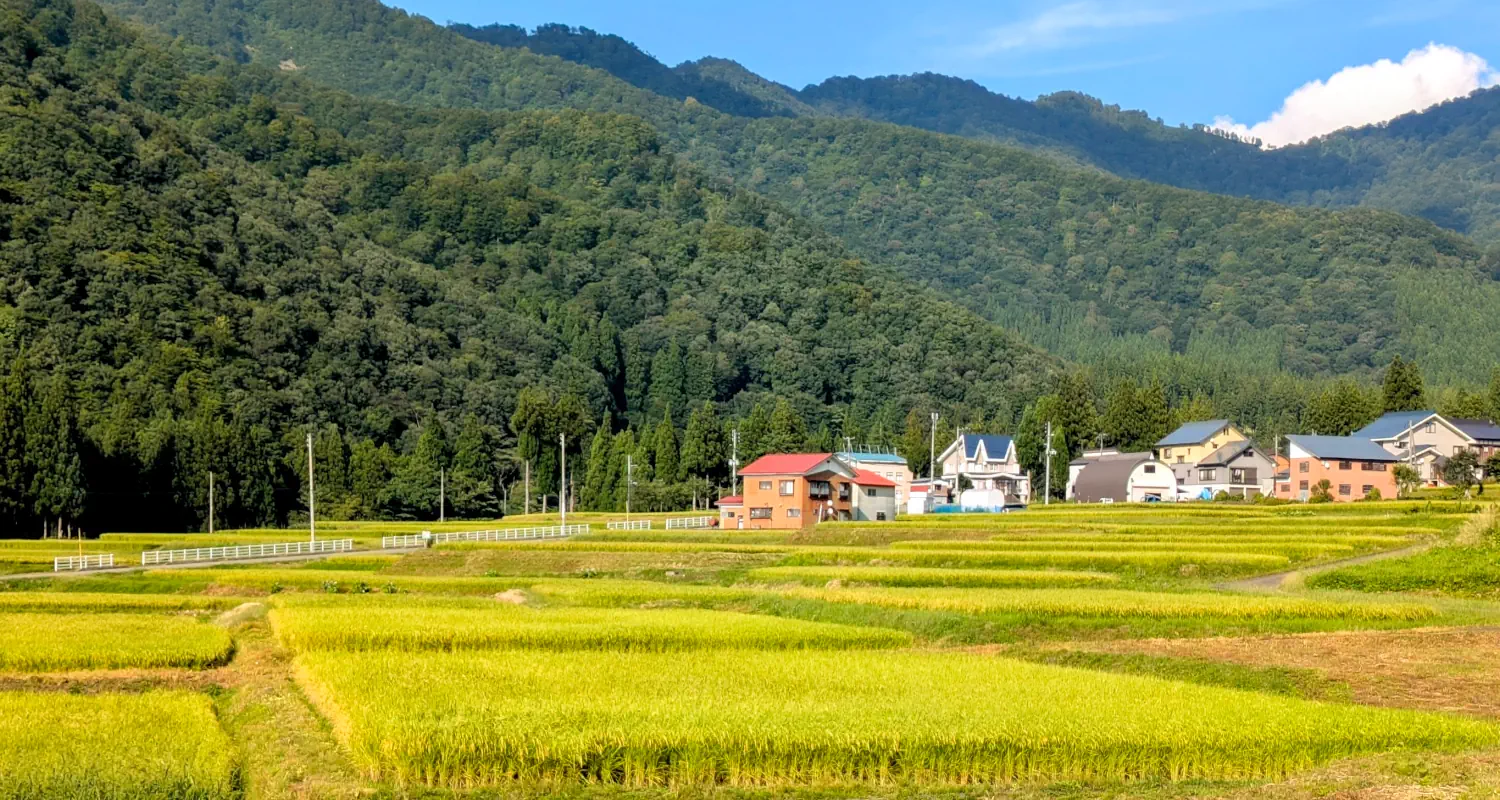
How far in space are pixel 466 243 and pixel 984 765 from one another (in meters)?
159

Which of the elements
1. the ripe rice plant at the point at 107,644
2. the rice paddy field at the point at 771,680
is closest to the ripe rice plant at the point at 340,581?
the rice paddy field at the point at 771,680

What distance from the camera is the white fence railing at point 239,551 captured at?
5562cm

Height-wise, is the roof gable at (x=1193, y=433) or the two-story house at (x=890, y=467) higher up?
the roof gable at (x=1193, y=433)

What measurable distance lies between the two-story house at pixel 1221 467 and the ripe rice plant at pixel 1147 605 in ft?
195

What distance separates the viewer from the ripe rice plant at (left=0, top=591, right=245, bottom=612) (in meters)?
39.1

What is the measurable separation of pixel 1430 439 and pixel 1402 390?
14904 millimetres

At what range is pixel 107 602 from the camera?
1588 inches

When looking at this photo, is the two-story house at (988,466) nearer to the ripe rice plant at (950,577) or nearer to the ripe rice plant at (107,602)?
the ripe rice plant at (950,577)

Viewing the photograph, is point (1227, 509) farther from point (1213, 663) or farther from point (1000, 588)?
point (1213, 663)

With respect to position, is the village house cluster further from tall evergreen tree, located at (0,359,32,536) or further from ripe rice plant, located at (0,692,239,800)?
ripe rice plant, located at (0,692,239,800)

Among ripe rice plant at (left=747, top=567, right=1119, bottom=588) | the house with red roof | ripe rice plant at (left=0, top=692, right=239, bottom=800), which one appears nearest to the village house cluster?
the house with red roof

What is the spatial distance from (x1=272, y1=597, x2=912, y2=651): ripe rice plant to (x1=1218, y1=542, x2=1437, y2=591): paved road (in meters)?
14.3

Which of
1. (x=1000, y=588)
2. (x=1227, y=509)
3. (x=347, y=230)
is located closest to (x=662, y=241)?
(x=347, y=230)

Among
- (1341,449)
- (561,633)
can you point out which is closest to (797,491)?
(1341,449)
